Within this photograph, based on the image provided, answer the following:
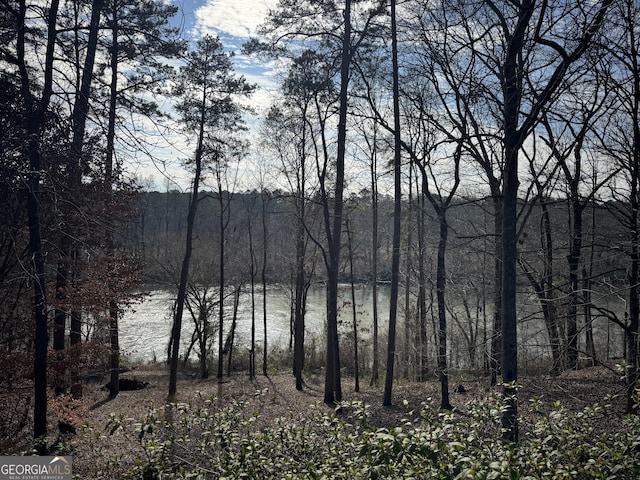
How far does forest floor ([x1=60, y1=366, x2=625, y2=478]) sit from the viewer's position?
7.11 m

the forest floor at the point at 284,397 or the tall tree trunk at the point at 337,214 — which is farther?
the tall tree trunk at the point at 337,214

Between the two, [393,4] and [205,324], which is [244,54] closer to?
[393,4]

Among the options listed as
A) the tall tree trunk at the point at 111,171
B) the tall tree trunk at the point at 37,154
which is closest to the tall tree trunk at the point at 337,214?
the tall tree trunk at the point at 111,171

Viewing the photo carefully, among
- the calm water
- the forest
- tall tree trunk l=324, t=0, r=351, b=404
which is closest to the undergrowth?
the forest

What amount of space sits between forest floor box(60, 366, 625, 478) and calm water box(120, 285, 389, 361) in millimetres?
3038

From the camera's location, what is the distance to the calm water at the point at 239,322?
75.1 ft

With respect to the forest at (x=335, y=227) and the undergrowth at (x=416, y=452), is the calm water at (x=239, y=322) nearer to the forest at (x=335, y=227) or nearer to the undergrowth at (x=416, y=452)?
the forest at (x=335, y=227)

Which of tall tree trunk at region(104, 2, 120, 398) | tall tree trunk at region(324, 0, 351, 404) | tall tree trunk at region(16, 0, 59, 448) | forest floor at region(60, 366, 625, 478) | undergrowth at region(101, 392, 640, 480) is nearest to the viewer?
undergrowth at region(101, 392, 640, 480)

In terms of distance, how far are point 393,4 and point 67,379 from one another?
1020 cm

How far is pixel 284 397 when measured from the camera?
13961 millimetres

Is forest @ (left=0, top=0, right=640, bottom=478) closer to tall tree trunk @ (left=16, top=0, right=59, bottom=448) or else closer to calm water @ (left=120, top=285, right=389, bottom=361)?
tall tree trunk @ (left=16, top=0, right=59, bottom=448)

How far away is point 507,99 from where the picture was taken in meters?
5.37

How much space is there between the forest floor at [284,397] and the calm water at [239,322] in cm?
304

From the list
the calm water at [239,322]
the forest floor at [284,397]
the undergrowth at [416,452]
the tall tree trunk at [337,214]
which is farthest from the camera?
the calm water at [239,322]
